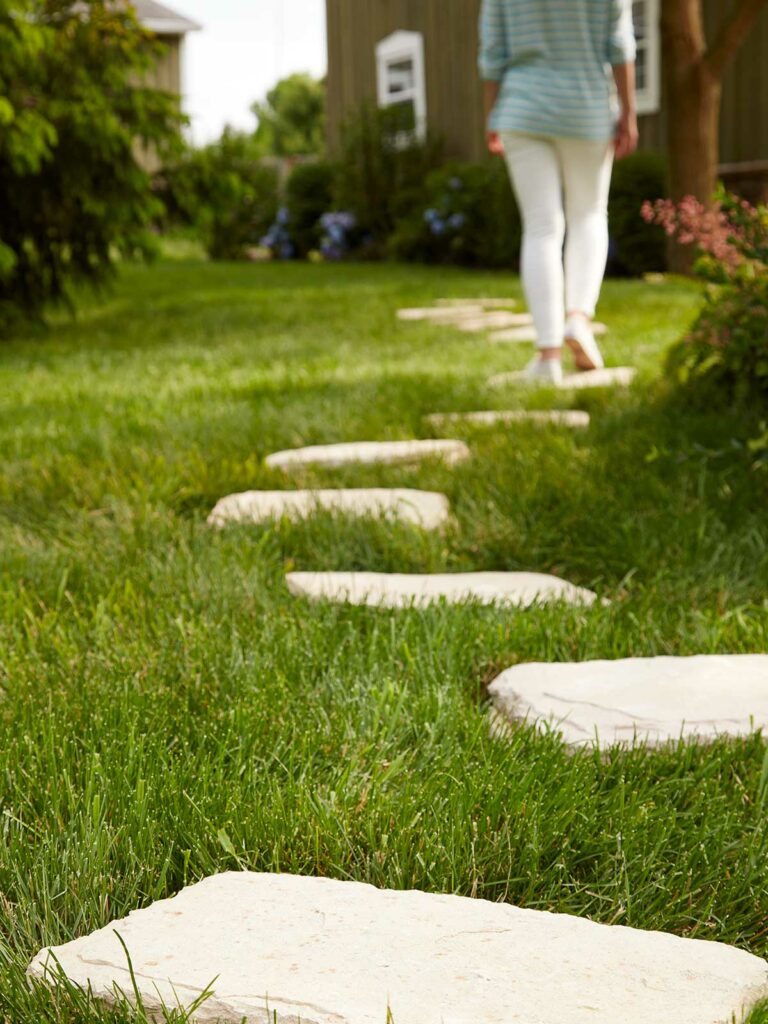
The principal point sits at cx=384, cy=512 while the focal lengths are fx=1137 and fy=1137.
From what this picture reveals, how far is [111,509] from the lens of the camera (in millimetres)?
2693

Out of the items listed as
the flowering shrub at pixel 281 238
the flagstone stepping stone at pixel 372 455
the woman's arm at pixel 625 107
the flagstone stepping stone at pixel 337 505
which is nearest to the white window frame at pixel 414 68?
the flowering shrub at pixel 281 238

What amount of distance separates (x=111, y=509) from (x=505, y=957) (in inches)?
73.2

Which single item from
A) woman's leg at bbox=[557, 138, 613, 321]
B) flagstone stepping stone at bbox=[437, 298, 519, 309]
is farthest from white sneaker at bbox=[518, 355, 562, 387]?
flagstone stepping stone at bbox=[437, 298, 519, 309]

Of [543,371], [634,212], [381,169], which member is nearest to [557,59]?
[543,371]

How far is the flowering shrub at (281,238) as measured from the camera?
1741 cm

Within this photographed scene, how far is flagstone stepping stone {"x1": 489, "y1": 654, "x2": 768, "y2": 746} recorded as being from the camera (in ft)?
5.13

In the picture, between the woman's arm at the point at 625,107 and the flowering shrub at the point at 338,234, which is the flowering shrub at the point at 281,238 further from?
the woman's arm at the point at 625,107

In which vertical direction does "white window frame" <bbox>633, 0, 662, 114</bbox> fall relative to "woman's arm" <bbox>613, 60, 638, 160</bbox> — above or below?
above

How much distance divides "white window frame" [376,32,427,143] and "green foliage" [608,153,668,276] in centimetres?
504

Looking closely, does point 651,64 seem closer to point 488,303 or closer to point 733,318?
point 488,303

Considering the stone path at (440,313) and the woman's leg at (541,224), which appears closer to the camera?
the woman's leg at (541,224)

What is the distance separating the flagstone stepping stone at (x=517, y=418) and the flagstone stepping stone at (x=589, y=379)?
479 mm

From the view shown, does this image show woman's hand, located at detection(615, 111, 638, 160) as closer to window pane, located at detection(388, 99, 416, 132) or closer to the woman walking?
the woman walking

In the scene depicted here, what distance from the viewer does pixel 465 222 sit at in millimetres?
13383
